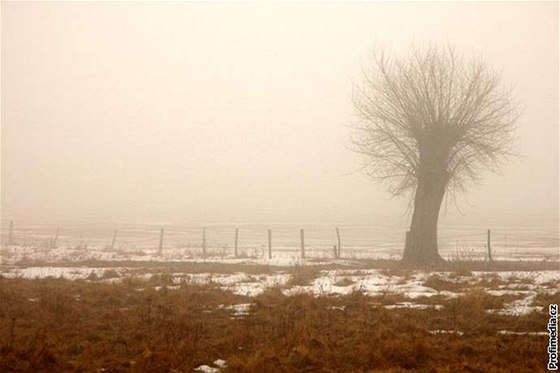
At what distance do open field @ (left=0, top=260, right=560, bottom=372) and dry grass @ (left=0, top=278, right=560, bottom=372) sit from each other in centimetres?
3

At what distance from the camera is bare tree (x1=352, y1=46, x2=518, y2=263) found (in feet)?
87.6

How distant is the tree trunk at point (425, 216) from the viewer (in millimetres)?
26812

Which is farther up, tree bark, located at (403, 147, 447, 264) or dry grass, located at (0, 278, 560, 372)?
tree bark, located at (403, 147, 447, 264)

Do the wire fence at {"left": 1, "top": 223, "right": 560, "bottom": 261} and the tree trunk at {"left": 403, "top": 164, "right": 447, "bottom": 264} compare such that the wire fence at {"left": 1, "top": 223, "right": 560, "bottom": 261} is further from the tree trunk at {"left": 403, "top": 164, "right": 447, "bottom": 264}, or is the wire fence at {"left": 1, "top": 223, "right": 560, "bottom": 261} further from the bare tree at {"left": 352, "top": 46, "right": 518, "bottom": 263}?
the bare tree at {"left": 352, "top": 46, "right": 518, "bottom": 263}

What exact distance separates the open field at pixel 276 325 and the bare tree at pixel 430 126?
980 cm

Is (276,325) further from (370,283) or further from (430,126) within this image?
(430,126)

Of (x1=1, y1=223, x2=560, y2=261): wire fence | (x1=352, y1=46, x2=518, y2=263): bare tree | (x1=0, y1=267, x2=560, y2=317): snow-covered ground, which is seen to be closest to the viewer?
(x1=0, y1=267, x2=560, y2=317): snow-covered ground

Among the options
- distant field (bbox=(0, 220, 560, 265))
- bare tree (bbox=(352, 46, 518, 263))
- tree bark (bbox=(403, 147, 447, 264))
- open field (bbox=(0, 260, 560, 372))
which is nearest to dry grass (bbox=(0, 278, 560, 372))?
open field (bbox=(0, 260, 560, 372))

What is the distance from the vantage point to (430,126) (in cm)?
2684

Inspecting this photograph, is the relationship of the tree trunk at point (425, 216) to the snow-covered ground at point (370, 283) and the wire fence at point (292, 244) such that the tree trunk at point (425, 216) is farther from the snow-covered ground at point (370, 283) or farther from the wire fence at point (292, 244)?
the snow-covered ground at point (370, 283)

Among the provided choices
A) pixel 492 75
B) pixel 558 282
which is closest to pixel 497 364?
pixel 558 282

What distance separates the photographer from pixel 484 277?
18.1 meters

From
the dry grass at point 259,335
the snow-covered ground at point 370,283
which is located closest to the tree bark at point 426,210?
the snow-covered ground at point 370,283

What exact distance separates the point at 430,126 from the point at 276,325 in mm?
19249
